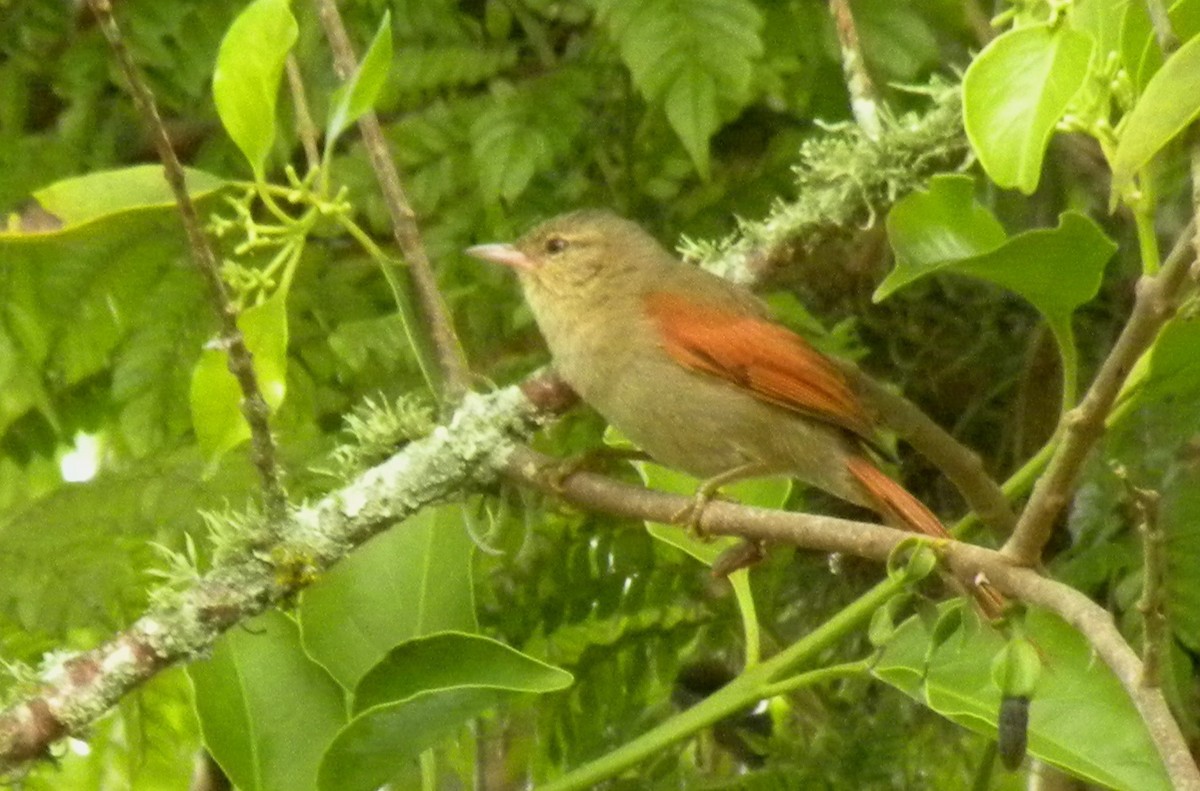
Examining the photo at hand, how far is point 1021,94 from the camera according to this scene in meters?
1.24

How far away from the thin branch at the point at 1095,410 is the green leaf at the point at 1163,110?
70mm

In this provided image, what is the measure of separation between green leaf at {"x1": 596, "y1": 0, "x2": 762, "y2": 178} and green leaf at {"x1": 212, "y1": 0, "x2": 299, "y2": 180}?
658 millimetres

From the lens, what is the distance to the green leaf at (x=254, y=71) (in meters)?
1.46

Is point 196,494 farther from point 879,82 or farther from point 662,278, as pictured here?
point 879,82

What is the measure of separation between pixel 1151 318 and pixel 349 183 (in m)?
1.32

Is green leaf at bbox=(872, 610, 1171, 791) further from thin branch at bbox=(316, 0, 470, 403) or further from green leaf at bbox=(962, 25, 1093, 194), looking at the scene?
thin branch at bbox=(316, 0, 470, 403)

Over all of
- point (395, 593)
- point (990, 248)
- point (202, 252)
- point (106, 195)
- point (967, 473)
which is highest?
point (106, 195)

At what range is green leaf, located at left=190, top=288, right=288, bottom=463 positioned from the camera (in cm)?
159

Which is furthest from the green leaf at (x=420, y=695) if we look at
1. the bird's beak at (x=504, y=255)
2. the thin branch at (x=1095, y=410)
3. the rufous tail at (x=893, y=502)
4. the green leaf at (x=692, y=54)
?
the bird's beak at (x=504, y=255)

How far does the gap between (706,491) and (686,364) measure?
19.1 inches

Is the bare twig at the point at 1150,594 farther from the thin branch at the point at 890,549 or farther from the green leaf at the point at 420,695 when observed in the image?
the green leaf at the point at 420,695

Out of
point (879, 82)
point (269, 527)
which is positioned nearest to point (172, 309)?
point (269, 527)

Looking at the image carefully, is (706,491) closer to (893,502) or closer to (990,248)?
(893,502)

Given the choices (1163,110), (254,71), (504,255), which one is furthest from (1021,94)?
(504,255)
